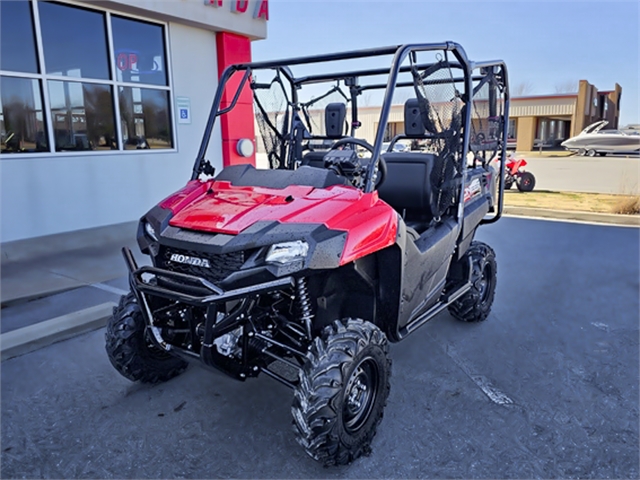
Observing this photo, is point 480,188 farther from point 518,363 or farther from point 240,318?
point 240,318

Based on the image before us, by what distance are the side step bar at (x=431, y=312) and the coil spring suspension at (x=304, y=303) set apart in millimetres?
699

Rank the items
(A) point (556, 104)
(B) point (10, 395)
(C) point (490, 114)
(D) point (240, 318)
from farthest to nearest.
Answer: (A) point (556, 104)
(C) point (490, 114)
(B) point (10, 395)
(D) point (240, 318)

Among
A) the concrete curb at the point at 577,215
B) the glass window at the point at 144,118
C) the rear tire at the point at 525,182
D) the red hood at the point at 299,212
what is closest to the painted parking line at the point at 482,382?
the red hood at the point at 299,212

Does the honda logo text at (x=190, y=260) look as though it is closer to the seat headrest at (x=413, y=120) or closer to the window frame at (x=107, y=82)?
the seat headrest at (x=413, y=120)

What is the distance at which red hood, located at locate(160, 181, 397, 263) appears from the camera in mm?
2391

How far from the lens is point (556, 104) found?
37.2 meters

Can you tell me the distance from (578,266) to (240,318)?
4998 mm

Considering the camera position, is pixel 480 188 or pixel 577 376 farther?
pixel 480 188

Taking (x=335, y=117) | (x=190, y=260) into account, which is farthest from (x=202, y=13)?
(x=190, y=260)

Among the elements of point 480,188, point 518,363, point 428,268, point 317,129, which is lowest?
point 518,363

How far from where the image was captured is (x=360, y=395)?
8.54ft

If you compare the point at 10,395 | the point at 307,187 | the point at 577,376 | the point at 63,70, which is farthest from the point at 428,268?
the point at 63,70

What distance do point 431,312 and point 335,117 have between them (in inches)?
72.4

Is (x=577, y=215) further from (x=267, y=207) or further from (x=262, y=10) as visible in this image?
(x=267, y=207)
